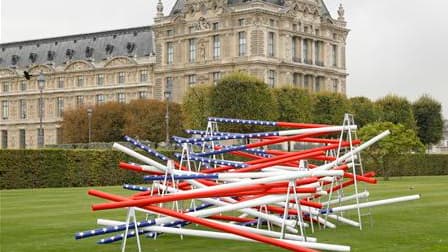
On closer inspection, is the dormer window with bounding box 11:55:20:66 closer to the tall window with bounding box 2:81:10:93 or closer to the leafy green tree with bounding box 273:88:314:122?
the tall window with bounding box 2:81:10:93

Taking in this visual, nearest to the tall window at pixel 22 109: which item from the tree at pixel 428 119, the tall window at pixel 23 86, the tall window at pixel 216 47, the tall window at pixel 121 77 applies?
the tall window at pixel 23 86

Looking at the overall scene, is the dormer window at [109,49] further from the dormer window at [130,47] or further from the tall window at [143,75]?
the tall window at [143,75]

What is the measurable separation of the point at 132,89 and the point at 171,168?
421ft

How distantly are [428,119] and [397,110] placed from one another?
9942mm

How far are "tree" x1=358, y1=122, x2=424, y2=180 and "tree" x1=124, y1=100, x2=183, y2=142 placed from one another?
4743 cm

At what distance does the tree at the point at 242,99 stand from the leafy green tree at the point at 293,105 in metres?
2.56

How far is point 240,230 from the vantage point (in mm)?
15781

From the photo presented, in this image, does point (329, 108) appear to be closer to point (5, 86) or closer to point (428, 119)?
point (428, 119)

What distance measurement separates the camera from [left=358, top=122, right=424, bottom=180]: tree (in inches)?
2795

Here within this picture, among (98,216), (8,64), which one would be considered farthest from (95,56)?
(98,216)

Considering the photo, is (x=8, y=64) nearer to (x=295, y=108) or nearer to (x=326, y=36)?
(x=326, y=36)

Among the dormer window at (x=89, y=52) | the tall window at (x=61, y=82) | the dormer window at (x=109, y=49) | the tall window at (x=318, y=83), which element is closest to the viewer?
the tall window at (x=318, y=83)

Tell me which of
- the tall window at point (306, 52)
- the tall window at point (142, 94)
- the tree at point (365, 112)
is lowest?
the tree at point (365, 112)

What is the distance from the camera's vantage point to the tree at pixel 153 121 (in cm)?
11888
